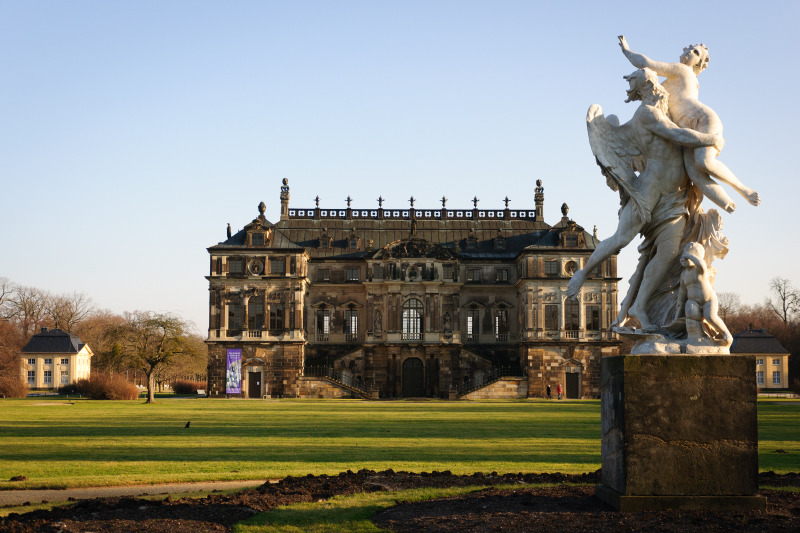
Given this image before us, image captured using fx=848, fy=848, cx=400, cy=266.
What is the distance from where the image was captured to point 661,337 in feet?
32.4

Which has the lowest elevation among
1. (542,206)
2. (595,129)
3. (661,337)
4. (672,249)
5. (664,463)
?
(664,463)

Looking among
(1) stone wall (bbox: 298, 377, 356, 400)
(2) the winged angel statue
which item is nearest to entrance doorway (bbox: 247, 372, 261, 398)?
(1) stone wall (bbox: 298, 377, 356, 400)

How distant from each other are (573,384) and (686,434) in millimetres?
63331

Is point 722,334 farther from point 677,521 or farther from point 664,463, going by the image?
point 677,521

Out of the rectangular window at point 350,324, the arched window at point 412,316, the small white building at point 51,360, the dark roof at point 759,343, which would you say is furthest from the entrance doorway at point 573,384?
the small white building at point 51,360

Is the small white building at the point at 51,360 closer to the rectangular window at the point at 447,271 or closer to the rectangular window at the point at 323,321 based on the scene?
the rectangular window at the point at 323,321

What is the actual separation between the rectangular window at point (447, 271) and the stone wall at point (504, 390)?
32.5ft

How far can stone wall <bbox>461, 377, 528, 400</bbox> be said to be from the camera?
6781 cm

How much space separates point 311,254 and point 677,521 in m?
67.9

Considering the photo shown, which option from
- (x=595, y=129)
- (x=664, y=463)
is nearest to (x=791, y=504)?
(x=664, y=463)

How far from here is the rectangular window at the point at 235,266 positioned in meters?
70.3

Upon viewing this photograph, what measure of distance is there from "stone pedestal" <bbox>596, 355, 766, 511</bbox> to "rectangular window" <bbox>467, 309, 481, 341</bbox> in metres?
65.4

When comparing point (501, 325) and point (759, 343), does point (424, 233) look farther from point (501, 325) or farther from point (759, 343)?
point (759, 343)

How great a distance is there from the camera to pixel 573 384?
71000mm
